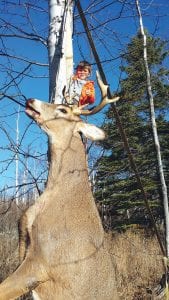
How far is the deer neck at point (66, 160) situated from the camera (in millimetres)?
5523

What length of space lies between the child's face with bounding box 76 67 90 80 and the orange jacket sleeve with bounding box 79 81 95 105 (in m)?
0.16

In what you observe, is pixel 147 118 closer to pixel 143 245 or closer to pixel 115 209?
pixel 115 209

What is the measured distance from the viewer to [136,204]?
2750 cm

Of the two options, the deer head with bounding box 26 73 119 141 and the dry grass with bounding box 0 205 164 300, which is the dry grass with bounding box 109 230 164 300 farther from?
the deer head with bounding box 26 73 119 141

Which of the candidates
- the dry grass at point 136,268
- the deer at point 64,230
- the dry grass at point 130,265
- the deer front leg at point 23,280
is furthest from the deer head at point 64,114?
the dry grass at point 136,268

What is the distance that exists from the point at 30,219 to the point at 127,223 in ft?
76.6

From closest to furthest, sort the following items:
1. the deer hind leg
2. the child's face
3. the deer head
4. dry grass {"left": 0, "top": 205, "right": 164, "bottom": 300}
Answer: the deer hind leg, the deer head, the child's face, dry grass {"left": 0, "top": 205, "right": 164, "bottom": 300}

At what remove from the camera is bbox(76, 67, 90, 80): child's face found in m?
6.37

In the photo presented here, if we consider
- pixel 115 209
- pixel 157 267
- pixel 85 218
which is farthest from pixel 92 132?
pixel 115 209

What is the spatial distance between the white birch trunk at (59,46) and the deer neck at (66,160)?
58 centimetres

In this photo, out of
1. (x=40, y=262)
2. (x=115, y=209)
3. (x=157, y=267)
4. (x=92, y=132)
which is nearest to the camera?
(x=40, y=262)

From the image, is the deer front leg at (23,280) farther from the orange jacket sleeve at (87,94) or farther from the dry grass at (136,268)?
the dry grass at (136,268)

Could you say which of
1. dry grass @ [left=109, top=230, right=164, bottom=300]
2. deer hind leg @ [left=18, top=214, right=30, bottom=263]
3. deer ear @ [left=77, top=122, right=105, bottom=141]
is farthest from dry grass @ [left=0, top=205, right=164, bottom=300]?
deer hind leg @ [left=18, top=214, right=30, bottom=263]

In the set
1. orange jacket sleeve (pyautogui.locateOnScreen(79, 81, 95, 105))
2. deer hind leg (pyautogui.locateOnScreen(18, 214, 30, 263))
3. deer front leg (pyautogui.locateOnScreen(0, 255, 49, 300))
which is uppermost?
orange jacket sleeve (pyautogui.locateOnScreen(79, 81, 95, 105))
